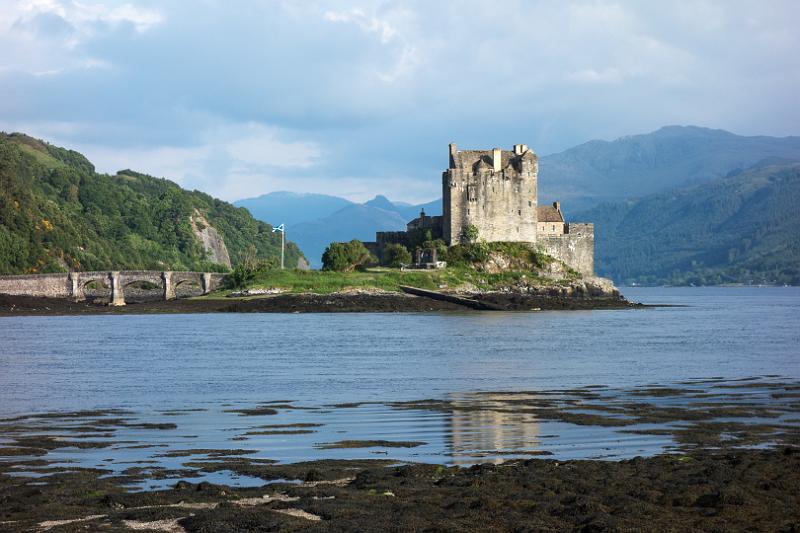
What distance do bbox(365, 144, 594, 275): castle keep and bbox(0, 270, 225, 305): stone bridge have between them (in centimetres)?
2120

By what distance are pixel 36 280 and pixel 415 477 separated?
286 feet

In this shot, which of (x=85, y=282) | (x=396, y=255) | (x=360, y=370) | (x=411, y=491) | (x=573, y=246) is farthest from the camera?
(x=85, y=282)

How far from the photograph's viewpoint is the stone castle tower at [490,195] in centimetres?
9606

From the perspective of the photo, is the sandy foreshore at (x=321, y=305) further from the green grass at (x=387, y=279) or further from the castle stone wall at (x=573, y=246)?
the castle stone wall at (x=573, y=246)

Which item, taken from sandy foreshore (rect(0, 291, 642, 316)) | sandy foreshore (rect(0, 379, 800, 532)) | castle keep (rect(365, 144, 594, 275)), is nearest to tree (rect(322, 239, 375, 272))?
castle keep (rect(365, 144, 594, 275))

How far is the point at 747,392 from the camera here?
29234 mm

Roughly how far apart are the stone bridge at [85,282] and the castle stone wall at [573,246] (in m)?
30.9

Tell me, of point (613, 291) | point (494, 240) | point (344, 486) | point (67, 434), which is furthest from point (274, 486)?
point (613, 291)

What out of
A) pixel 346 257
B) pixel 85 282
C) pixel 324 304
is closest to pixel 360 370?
pixel 324 304

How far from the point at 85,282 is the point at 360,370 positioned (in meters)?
71.5

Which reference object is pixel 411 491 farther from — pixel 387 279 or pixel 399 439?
pixel 387 279

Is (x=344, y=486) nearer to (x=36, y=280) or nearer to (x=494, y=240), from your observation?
(x=494, y=240)

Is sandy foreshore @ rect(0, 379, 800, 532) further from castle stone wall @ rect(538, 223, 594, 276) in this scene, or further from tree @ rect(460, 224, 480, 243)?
castle stone wall @ rect(538, 223, 594, 276)

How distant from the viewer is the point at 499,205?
96688mm
